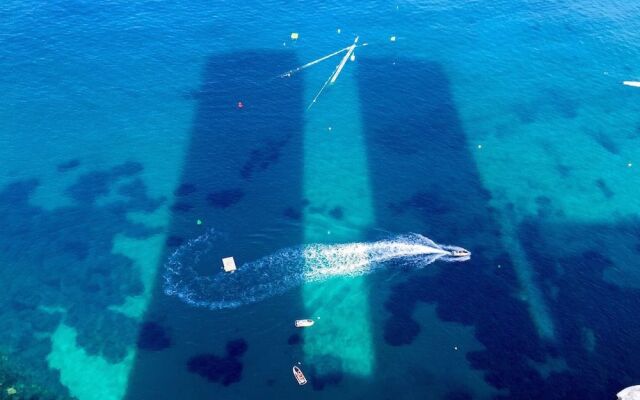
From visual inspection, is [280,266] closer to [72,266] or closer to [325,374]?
[325,374]

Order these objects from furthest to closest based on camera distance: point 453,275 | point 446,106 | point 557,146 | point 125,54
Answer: point 125,54 < point 446,106 < point 557,146 < point 453,275

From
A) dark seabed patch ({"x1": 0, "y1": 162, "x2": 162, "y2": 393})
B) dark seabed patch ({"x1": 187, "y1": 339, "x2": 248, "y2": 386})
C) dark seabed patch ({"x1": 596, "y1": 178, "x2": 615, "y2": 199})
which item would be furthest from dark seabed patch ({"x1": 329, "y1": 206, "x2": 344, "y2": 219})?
dark seabed patch ({"x1": 596, "y1": 178, "x2": 615, "y2": 199})

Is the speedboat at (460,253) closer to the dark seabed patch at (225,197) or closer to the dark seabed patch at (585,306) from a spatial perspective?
the dark seabed patch at (585,306)

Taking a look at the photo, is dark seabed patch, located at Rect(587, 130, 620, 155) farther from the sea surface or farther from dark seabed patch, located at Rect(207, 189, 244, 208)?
dark seabed patch, located at Rect(207, 189, 244, 208)

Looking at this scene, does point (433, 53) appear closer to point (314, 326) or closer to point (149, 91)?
point (149, 91)

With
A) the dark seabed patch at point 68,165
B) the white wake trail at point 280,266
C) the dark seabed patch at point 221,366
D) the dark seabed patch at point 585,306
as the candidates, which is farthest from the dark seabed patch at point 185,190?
the dark seabed patch at point 585,306

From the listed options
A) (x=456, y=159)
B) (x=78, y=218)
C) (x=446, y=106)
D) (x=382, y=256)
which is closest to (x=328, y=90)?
(x=446, y=106)
